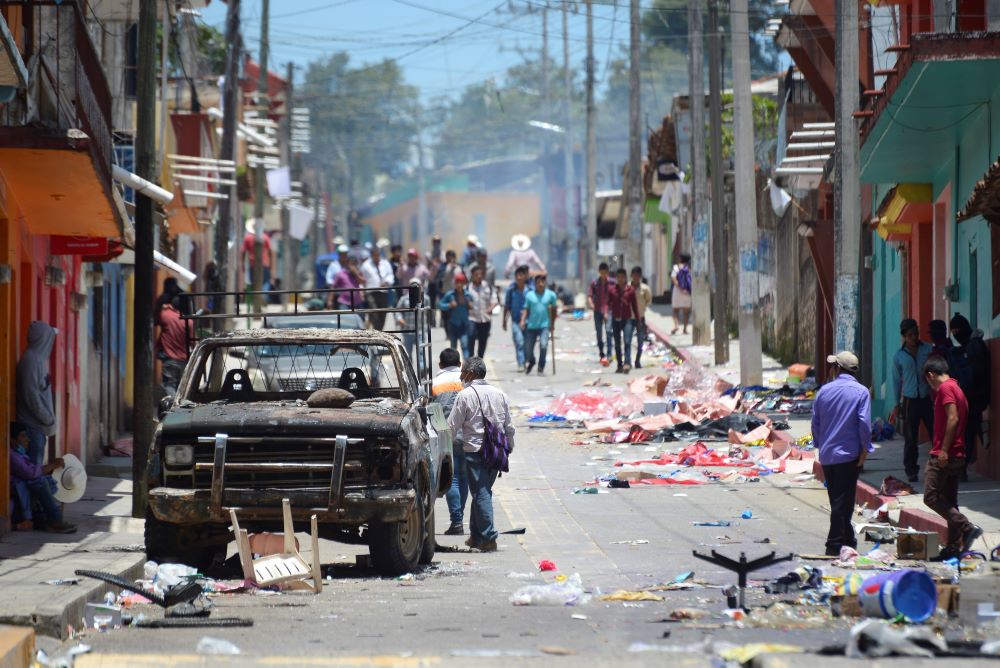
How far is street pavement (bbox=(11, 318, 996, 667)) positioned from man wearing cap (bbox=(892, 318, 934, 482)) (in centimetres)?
105

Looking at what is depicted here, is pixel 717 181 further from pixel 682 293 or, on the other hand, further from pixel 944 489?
pixel 944 489

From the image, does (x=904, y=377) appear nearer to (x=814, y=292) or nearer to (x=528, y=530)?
(x=528, y=530)

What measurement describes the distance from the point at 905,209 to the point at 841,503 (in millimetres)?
9512

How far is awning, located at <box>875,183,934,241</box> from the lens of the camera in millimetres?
20812

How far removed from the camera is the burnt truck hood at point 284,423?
1120cm

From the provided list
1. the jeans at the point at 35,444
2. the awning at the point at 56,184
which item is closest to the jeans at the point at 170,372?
the awning at the point at 56,184

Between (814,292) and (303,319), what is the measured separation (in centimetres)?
890

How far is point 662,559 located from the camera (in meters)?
12.4

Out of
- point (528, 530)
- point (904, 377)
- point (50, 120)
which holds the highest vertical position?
point (50, 120)

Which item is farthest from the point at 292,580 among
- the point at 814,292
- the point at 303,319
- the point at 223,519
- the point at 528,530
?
the point at 814,292

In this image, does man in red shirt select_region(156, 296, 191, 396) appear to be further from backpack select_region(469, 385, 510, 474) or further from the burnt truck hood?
the burnt truck hood

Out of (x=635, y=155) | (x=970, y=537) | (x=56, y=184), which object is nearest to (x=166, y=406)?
(x=56, y=184)

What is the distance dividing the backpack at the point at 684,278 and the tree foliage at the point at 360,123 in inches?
2448

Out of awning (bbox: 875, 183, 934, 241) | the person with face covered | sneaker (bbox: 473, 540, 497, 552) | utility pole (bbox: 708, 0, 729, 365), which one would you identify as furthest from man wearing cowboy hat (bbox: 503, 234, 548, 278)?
sneaker (bbox: 473, 540, 497, 552)
